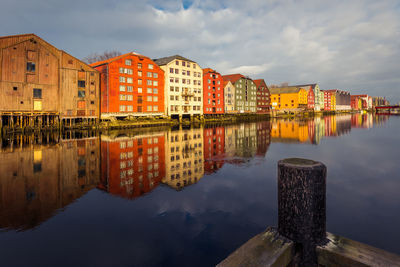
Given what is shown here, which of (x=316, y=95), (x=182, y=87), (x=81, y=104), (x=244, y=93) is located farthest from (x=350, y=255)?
(x=316, y=95)

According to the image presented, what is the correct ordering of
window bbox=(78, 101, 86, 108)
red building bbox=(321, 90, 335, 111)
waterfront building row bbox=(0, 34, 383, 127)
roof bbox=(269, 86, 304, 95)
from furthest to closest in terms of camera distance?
1. red building bbox=(321, 90, 335, 111)
2. roof bbox=(269, 86, 304, 95)
3. window bbox=(78, 101, 86, 108)
4. waterfront building row bbox=(0, 34, 383, 127)

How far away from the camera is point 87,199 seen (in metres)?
8.91

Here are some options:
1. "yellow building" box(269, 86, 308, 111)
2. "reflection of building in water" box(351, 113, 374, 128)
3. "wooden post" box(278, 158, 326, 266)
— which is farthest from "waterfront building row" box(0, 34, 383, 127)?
"yellow building" box(269, 86, 308, 111)

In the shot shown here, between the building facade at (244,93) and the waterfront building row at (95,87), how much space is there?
3753mm

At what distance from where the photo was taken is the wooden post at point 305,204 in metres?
3.74

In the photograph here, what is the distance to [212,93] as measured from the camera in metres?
78.4

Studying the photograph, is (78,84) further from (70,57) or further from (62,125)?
(62,125)

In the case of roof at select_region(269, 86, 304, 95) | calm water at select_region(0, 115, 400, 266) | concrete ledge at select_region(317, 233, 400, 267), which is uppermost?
roof at select_region(269, 86, 304, 95)

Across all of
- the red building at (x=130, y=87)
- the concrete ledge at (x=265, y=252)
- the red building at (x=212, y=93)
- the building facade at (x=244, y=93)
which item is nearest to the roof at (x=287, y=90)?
the building facade at (x=244, y=93)

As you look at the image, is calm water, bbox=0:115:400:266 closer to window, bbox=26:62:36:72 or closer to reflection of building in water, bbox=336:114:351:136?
reflection of building in water, bbox=336:114:351:136

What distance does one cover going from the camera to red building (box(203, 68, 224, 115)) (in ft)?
249

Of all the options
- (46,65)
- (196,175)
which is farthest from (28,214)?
(46,65)

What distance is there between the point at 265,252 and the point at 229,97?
84662 mm

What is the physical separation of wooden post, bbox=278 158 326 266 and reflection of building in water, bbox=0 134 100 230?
25.2 ft
